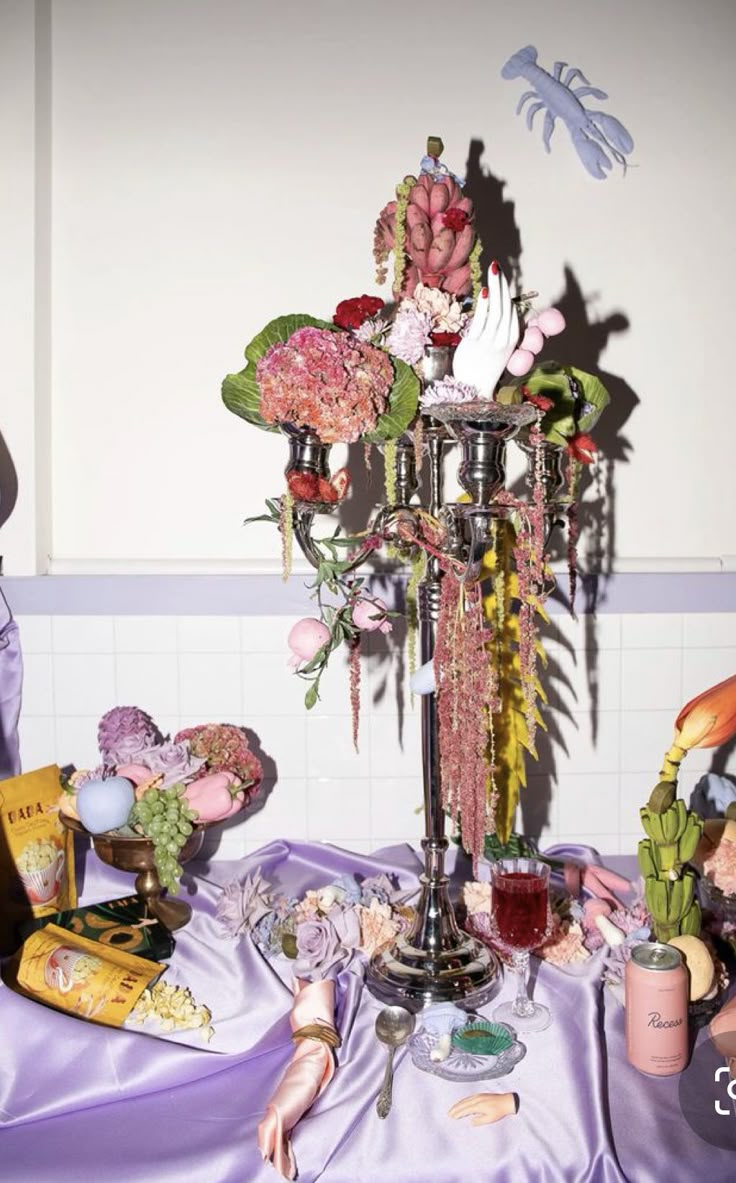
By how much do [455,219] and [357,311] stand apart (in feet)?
0.69

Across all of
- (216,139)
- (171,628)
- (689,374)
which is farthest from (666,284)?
(171,628)

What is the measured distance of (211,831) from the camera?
2596 mm

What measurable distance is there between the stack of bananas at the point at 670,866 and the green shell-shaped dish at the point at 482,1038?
12.5 inches

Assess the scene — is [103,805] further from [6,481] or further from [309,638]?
[6,481]

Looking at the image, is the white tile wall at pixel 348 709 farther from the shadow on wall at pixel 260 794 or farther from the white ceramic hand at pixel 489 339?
the white ceramic hand at pixel 489 339

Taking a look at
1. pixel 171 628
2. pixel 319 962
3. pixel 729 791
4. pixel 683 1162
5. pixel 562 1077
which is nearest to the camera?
pixel 683 1162

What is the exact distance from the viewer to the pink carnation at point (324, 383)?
59.7 inches

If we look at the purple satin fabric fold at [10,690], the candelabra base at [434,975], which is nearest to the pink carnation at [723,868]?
the candelabra base at [434,975]

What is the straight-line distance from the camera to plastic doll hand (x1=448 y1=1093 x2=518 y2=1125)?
1423mm

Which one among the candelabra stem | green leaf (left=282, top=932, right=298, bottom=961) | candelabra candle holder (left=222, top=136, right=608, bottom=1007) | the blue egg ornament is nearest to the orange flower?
candelabra candle holder (left=222, top=136, right=608, bottom=1007)

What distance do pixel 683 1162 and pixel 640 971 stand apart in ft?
0.82

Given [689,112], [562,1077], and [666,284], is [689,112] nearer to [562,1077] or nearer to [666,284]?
[666,284]

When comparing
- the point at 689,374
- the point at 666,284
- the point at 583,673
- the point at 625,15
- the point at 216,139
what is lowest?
the point at 583,673

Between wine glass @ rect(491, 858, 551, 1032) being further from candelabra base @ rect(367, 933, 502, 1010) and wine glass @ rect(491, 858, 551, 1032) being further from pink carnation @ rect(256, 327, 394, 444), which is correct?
pink carnation @ rect(256, 327, 394, 444)
